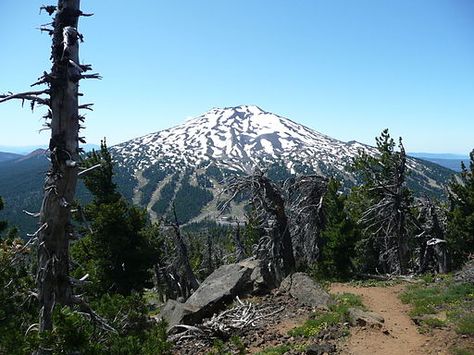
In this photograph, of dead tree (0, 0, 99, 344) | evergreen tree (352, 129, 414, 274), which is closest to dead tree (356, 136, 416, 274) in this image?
evergreen tree (352, 129, 414, 274)

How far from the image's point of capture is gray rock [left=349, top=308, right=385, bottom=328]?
11828mm

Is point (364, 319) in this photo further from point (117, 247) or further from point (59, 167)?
point (117, 247)

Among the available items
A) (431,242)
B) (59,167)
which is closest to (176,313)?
(59,167)

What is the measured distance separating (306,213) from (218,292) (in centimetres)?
1004

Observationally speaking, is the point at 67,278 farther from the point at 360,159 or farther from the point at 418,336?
the point at 360,159

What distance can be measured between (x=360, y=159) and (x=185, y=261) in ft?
Result: 50.2

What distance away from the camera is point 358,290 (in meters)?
18.0

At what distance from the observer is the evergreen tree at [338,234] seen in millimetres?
21875

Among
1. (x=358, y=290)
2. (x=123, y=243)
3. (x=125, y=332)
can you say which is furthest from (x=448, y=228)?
(x=125, y=332)

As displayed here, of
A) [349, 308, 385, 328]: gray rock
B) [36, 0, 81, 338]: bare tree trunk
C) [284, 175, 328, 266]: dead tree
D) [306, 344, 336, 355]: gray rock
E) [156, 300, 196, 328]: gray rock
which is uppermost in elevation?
[36, 0, 81, 338]: bare tree trunk

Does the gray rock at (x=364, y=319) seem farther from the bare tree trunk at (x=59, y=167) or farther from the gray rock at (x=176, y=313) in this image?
the bare tree trunk at (x=59, y=167)

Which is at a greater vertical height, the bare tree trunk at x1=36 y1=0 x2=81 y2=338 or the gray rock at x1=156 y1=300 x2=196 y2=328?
the bare tree trunk at x1=36 y1=0 x2=81 y2=338

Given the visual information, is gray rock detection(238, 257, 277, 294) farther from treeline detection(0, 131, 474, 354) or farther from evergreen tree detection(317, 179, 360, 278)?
evergreen tree detection(317, 179, 360, 278)

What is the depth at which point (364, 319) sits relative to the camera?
39.2 feet
